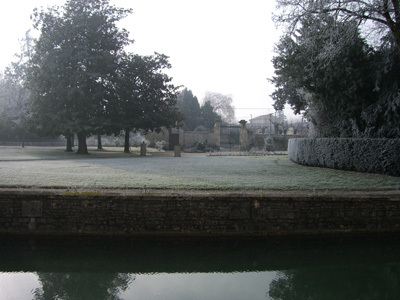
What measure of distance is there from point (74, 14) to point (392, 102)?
19098 millimetres

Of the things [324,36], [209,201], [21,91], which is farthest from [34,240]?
[21,91]

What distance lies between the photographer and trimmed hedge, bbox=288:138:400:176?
10078 millimetres

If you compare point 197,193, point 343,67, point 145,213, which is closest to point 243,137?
point 343,67

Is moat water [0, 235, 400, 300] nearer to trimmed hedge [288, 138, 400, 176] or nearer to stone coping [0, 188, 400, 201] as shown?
stone coping [0, 188, 400, 201]

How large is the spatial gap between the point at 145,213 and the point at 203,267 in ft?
5.67

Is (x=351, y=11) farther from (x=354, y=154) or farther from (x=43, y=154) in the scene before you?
(x=43, y=154)

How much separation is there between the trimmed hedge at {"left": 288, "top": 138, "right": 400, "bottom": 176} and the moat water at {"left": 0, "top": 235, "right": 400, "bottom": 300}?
362 cm

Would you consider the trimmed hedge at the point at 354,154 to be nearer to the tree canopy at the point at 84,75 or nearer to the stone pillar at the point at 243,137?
the tree canopy at the point at 84,75

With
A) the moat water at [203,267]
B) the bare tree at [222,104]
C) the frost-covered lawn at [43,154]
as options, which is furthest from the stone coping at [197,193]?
the bare tree at [222,104]

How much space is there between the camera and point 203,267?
6094mm

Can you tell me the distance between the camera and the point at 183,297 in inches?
194

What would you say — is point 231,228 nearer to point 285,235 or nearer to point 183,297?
point 285,235

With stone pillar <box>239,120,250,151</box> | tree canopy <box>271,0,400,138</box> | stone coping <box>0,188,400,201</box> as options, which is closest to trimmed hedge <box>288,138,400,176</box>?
tree canopy <box>271,0,400,138</box>

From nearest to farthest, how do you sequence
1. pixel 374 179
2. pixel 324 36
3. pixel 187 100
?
pixel 374 179
pixel 324 36
pixel 187 100
